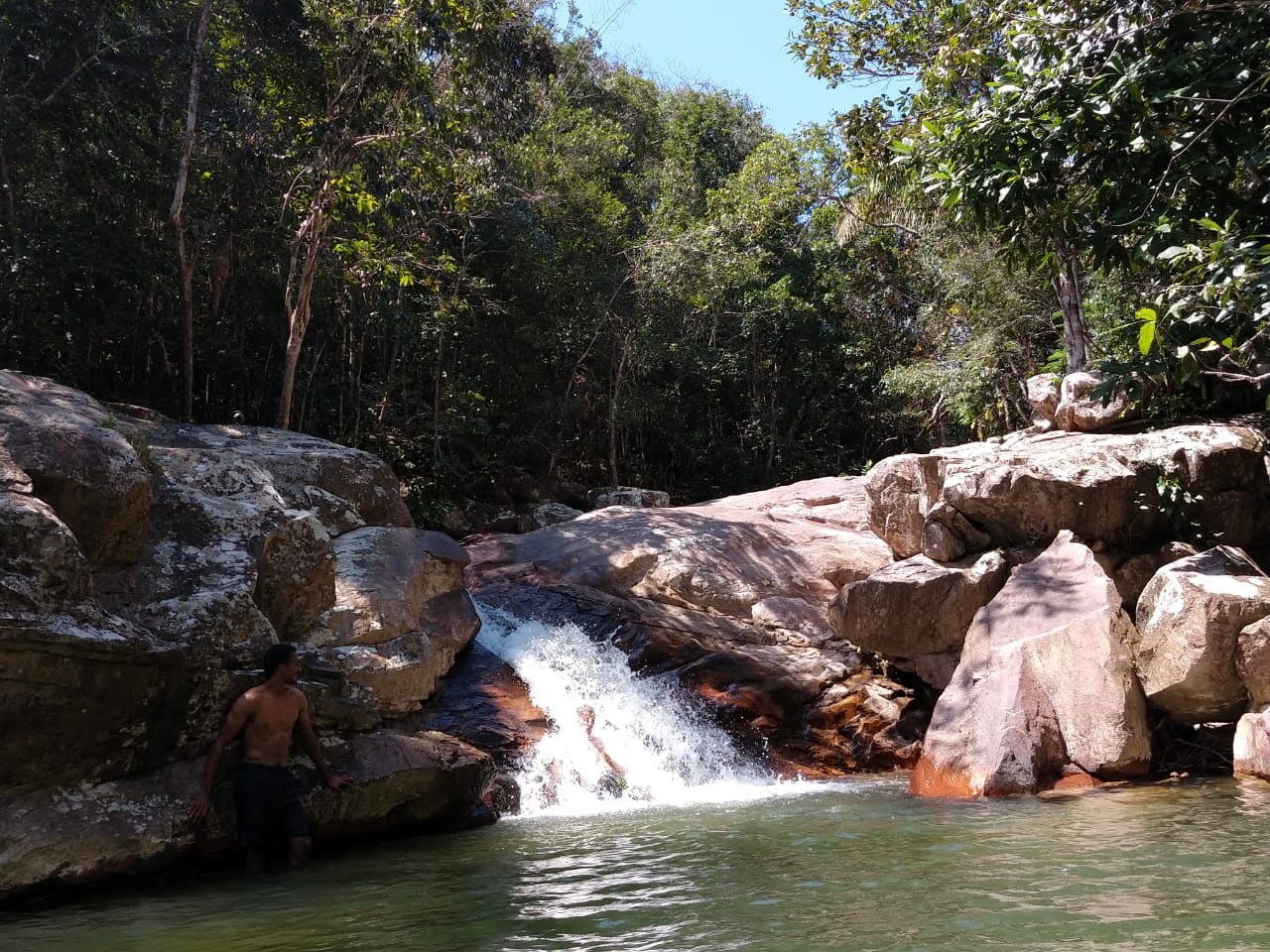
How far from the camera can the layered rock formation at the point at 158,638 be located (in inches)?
225

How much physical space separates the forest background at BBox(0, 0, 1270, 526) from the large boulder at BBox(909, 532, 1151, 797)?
205 cm

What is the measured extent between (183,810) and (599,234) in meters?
17.9

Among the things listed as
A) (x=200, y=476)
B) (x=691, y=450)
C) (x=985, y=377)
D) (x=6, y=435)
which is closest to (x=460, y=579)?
(x=200, y=476)

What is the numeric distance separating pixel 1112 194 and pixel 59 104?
13.0m

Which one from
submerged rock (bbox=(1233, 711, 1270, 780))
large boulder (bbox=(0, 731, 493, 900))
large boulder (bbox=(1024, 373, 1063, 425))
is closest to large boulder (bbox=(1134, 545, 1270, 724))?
submerged rock (bbox=(1233, 711, 1270, 780))

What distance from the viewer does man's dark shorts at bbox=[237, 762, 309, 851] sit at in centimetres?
626

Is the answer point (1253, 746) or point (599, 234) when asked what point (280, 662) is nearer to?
point (1253, 746)

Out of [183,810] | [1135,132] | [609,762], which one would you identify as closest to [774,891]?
[183,810]

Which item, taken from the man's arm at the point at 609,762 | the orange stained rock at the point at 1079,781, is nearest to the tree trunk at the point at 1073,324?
the orange stained rock at the point at 1079,781

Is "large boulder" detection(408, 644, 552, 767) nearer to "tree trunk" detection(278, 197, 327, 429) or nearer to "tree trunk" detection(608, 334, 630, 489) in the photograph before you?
"tree trunk" detection(278, 197, 327, 429)

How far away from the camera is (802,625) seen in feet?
39.0

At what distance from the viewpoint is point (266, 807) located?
20.8 feet

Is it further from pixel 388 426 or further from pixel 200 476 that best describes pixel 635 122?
pixel 200 476

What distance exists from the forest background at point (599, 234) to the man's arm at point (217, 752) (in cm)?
656
